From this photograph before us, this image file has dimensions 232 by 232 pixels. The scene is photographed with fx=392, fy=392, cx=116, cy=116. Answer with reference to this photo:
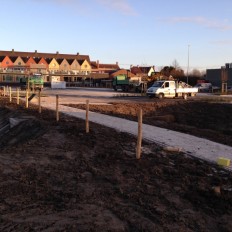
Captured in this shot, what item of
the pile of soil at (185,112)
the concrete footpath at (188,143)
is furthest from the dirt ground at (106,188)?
the pile of soil at (185,112)

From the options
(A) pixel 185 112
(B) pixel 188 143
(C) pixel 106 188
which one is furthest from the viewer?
(A) pixel 185 112

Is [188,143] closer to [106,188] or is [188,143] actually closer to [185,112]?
[106,188]

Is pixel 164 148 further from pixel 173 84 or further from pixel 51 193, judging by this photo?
pixel 173 84

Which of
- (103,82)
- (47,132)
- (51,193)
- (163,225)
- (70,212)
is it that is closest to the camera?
(163,225)

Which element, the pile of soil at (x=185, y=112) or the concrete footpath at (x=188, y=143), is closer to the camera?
the concrete footpath at (x=188, y=143)

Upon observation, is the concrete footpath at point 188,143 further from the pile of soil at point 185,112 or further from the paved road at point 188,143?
the pile of soil at point 185,112

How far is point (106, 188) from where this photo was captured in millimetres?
7441

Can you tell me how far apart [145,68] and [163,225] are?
12386cm

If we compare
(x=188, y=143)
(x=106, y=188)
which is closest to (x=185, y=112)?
(x=188, y=143)

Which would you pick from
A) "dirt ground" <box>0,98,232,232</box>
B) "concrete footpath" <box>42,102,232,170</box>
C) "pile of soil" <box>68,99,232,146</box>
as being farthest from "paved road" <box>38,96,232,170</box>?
"pile of soil" <box>68,99,232,146</box>

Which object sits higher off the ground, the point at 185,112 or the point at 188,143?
the point at 188,143

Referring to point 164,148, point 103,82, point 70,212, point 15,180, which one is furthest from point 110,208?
point 103,82

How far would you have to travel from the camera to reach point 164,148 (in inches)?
428

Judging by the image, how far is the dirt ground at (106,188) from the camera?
589 centimetres
